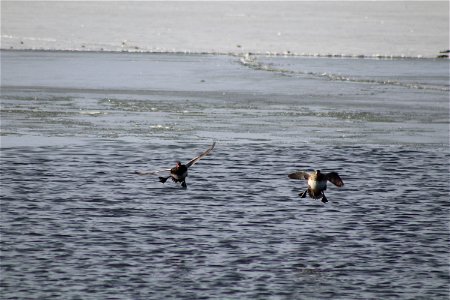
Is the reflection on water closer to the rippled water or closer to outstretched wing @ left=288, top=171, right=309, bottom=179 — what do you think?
Result: the rippled water

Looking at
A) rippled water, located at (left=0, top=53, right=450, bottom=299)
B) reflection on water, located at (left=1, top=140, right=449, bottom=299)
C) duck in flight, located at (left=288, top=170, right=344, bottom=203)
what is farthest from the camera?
duck in flight, located at (left=288, top=170, right=344, bottom=203)

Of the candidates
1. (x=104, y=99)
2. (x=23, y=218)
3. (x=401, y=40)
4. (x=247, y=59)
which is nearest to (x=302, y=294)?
(x=23, y=218)

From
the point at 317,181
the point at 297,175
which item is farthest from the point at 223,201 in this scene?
the point at 317,181

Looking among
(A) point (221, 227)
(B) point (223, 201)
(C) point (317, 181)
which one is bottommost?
(A) point (221, 227)

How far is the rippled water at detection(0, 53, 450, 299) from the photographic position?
530 inches

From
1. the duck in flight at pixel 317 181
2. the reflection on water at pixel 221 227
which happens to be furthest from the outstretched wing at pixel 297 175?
the reflection on water at pixel 221 227

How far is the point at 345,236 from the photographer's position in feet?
51.9

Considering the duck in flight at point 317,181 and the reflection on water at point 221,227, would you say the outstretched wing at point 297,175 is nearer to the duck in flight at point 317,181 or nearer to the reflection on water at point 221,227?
the duck in flight at point 317,181

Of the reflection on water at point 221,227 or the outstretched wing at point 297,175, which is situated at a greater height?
the outstretched wing at point 297,175

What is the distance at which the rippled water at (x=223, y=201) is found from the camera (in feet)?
44.1

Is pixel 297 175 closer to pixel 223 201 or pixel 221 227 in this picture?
pixel 221 227

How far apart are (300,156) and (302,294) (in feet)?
34.7

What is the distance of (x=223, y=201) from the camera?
18328 mm

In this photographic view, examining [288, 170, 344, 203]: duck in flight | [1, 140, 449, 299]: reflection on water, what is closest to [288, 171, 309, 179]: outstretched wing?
[288, 170, 344, 203]: duck in flight
